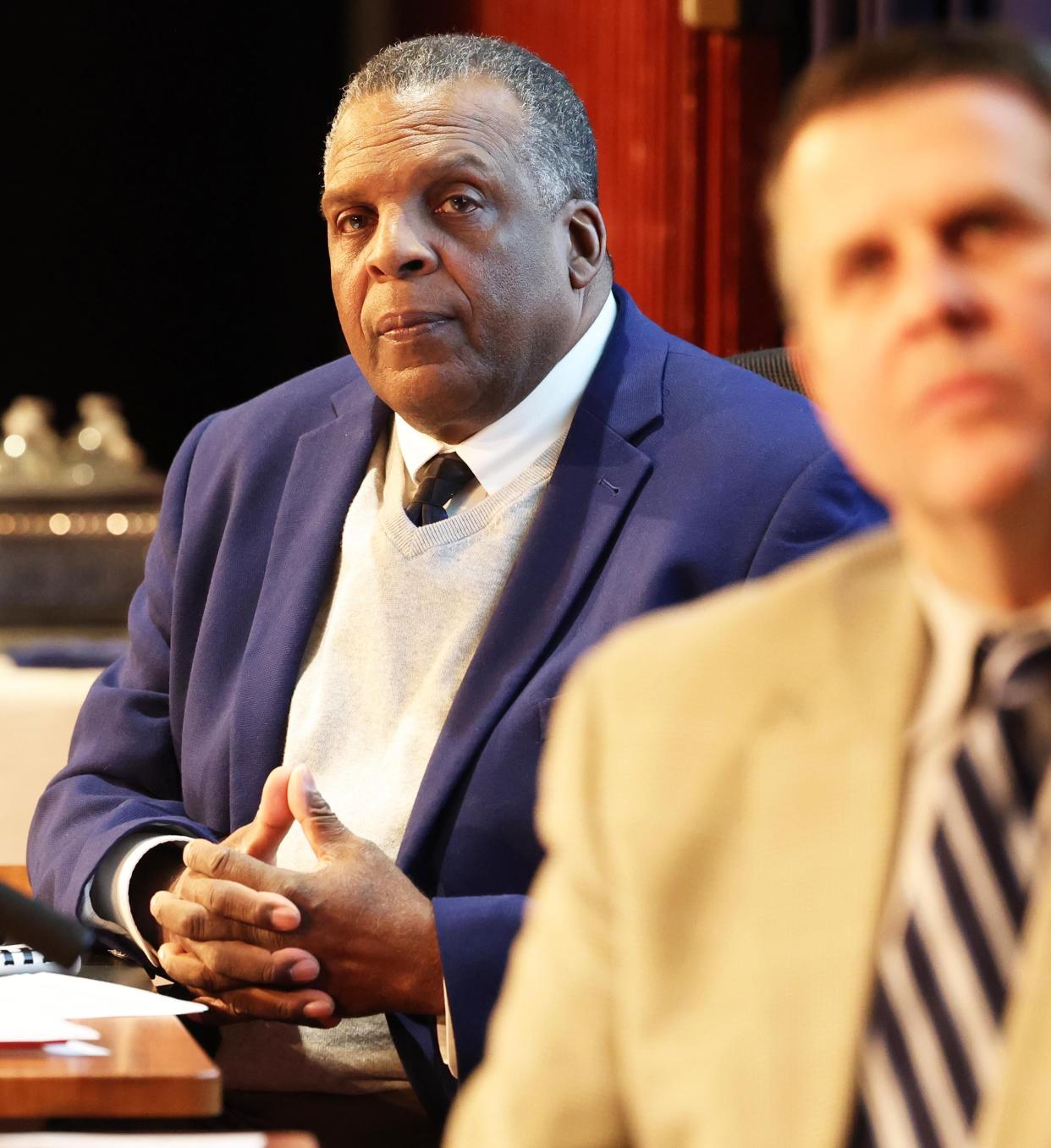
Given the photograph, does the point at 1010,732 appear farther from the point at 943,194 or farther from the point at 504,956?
the point at 504,956

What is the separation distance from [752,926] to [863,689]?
113 millimetres

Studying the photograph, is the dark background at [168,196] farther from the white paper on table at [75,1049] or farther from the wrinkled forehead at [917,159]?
the wrinkled forehead at [917,159]

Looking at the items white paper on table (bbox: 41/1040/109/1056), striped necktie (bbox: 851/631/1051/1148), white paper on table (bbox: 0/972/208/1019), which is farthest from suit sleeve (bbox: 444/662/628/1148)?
white paper on table (bbox: 0/972/208/1019)

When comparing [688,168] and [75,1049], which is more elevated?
[688,168]

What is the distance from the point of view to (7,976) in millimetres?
1322

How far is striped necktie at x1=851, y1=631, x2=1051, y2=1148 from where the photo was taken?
695 millimetres

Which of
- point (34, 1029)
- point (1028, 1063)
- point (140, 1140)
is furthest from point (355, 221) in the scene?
point (1028, 1063)

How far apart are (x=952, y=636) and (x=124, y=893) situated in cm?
102

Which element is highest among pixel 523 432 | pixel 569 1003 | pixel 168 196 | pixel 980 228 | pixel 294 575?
pixel 168 196

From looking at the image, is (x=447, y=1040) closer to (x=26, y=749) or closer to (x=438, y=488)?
(x=438, y=488)

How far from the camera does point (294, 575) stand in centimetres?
174

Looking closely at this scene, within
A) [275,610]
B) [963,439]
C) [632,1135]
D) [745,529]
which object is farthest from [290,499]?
[963,439]

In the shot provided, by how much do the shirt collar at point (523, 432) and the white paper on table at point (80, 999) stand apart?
63 cm

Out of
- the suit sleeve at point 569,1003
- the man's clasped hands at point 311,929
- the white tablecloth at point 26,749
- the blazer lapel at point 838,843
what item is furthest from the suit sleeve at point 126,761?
the blazer lapel at point 838,843
